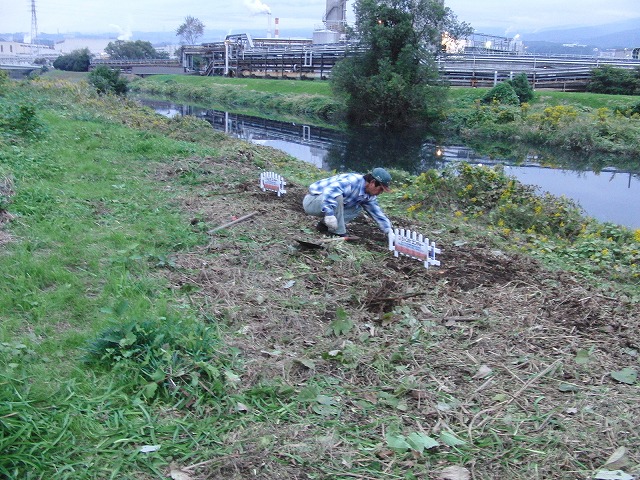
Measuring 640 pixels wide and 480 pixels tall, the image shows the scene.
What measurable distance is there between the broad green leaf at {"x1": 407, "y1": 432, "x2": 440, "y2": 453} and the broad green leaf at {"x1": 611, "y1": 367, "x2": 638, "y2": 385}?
1483 millimetres

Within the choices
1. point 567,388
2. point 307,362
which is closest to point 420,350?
point 307,362

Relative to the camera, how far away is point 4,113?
11883mm

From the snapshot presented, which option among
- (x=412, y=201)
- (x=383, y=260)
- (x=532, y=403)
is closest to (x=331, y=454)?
(x=532, y=403)

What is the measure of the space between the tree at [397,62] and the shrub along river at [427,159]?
1.76 m

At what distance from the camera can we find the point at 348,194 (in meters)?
6.45

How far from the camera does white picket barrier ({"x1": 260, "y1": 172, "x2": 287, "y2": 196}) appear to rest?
8320mm

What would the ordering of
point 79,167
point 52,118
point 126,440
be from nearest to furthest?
point 126,440 < point 79,167 < point 52,118

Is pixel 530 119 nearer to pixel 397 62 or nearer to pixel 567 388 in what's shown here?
pixel 397 62

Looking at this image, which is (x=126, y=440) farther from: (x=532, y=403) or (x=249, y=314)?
(x=532, y=403)

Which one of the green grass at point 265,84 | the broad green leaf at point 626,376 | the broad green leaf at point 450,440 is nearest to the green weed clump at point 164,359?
the broad green leaf at point 450,440

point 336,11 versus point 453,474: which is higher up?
point 336,11

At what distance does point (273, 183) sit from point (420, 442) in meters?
5.85

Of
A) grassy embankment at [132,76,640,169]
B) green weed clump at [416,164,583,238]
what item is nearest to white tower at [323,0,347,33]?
grassy embankment at [132,76,640,169]

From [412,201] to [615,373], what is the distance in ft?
21.4
